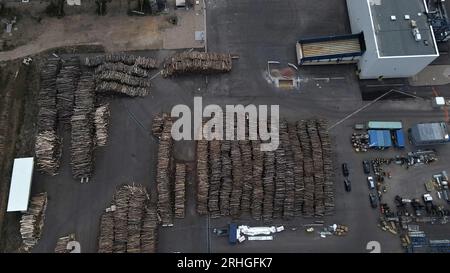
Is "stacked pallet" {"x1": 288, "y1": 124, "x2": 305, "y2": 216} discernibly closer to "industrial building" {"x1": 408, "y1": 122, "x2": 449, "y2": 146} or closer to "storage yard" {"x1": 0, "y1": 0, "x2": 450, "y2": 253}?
"storage yard" {"x1": 0, "y1": 0, "x2": 450, "y2": 253}

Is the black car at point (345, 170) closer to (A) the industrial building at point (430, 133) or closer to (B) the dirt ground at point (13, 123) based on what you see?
(A) the industrial building at point (430, 133)

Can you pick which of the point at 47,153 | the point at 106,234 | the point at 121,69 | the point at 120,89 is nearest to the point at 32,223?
the point at 47,153

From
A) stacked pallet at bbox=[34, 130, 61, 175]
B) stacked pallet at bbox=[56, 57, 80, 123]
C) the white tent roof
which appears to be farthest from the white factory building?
the white tent roof

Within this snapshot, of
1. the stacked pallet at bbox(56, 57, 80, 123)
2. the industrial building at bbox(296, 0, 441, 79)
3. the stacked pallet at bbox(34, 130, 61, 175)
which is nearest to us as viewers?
the stacked pallet at bbox(34, 130, 61, 175)

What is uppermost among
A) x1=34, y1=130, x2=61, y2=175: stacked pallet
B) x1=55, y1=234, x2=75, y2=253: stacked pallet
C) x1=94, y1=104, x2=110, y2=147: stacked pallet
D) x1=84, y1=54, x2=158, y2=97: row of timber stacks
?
x1=84, y1=54, x2=158, y2=97: row of timber stacks

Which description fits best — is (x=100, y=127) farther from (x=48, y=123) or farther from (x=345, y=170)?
(x=345, y=170)

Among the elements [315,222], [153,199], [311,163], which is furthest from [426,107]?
[153,199]

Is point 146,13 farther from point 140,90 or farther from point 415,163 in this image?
point 415,163
